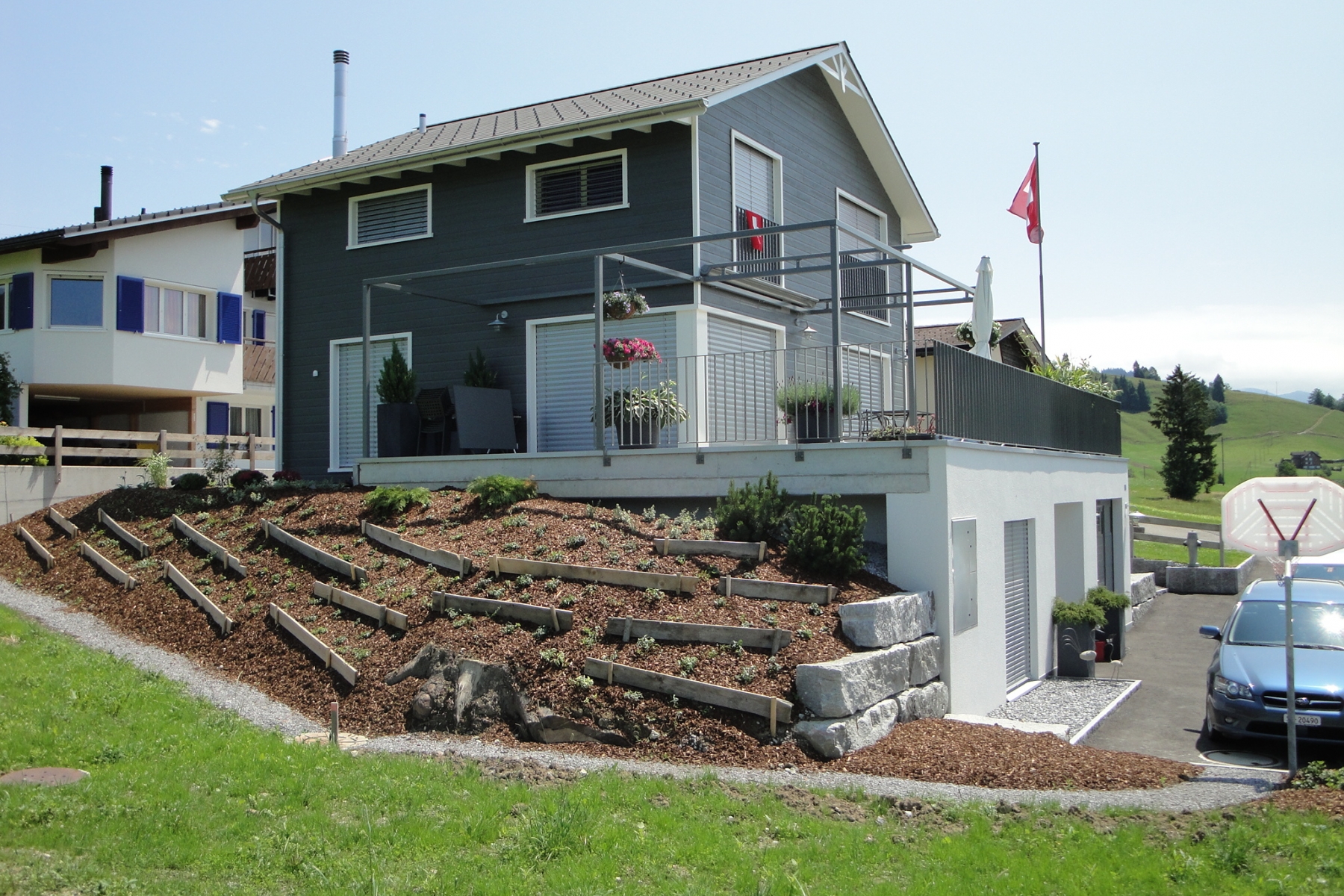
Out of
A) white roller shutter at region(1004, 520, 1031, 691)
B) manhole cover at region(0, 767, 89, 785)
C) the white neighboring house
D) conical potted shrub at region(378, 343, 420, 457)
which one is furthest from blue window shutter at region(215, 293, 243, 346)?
manhole cover at region(0, 767, 89, 785)

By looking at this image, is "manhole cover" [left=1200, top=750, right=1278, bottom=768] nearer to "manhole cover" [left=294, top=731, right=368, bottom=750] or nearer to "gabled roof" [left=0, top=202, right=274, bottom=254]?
"manhole cover" [left=294, top=731, right=368, bottom=750]

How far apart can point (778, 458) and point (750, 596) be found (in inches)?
88.0

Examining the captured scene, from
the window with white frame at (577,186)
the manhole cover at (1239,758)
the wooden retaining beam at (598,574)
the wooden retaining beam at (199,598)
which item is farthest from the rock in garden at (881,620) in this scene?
the window with white frame at (577,186)

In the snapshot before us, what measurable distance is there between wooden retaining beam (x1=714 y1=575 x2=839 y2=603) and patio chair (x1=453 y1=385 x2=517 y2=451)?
19.7ft

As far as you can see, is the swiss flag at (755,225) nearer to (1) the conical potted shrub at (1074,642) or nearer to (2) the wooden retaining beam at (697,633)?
(1) the conical potted shrub at (1074,642)

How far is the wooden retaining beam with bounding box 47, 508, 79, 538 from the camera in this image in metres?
14.1

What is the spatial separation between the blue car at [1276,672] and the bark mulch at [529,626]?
2633 mm

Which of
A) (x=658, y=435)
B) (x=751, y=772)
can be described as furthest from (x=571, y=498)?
(x=751, y=772)

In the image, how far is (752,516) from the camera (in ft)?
34.1

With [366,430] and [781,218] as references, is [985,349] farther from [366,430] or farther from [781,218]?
[366,430]

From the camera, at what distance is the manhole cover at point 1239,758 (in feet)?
33.8

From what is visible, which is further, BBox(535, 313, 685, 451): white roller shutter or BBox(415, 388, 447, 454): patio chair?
BBox(535, 313, 685, 451): white roller shutter

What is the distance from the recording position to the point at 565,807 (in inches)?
237

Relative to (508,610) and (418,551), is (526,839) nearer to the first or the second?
(508,610)
